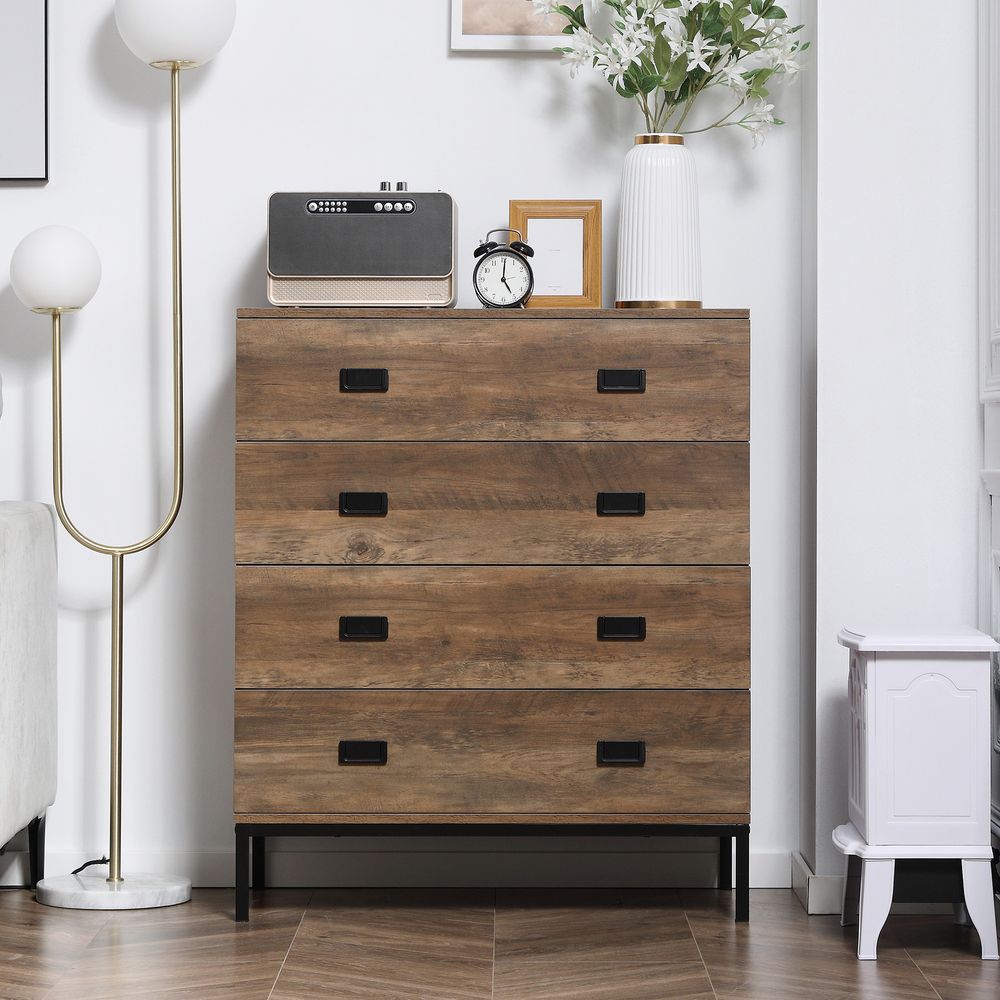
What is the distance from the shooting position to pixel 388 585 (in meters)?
2.35

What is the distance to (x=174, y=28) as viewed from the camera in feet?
7.94

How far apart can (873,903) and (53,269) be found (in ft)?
6.48

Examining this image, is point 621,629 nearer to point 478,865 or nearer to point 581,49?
point 478,865

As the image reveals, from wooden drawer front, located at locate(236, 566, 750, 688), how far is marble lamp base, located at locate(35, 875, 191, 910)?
Answer: 538mm

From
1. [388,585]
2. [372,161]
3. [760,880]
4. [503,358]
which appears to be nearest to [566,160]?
[372,161]

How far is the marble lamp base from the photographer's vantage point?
2.52 m

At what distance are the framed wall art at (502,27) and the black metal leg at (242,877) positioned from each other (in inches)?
67.7

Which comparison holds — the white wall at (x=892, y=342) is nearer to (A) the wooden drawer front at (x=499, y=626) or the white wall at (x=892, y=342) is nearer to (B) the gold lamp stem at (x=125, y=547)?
(A) the wooden drawer front at (x=499, y=626)

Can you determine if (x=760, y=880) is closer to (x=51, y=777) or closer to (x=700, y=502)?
(x=700, y=502)

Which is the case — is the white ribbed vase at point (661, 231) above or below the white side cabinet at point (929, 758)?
above

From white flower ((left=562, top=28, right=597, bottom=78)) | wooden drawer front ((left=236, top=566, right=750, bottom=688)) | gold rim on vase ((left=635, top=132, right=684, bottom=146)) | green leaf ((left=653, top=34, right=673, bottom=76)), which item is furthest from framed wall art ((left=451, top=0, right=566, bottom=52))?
wooden drawer front ((left=236, top=566, right=750, bottom=688))

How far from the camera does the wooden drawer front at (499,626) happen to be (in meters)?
2.35

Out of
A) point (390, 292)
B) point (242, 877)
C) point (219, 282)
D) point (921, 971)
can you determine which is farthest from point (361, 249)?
point (921, 971)

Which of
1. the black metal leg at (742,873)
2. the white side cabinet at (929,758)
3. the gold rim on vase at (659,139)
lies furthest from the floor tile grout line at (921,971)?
the gold rim on vase at (659,139)
